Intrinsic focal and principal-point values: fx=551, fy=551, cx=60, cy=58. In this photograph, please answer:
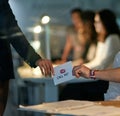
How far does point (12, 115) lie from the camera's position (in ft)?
12.9

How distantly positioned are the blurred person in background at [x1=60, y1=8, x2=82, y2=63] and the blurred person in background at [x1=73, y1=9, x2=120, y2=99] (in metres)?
0.45

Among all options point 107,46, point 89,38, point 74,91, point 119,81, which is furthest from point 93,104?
point 89,38

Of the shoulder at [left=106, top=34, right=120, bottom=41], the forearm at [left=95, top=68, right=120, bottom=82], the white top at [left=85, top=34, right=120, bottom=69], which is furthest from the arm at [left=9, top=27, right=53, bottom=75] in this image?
the shoulder at [left=106, top=34, right=120, bottom=41]

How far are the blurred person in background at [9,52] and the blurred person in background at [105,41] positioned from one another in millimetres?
1877

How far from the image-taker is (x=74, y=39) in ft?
20.7

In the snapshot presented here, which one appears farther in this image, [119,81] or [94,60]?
[94,60]

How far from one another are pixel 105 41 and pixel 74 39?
86 centimetres

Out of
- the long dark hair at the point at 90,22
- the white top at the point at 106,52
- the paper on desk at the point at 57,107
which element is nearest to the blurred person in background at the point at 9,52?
the paper on desk at the point at 57,107

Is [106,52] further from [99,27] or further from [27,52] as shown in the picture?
[27,52]

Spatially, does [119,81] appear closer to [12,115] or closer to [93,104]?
[93,104]

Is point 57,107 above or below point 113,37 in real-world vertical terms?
below

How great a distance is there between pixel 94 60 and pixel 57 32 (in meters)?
1.18

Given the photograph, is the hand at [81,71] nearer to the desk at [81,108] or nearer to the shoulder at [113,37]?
the desk at [81,108]

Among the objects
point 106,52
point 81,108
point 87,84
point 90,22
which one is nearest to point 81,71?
point 81,108
